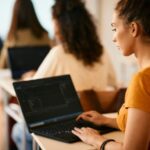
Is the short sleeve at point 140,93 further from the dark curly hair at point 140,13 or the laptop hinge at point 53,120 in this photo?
the laptop hinge at point 53,120

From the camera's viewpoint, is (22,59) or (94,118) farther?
(22,59)

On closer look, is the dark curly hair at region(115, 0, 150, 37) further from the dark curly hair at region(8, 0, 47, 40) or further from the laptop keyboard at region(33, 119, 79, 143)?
the dark curly hair at region(8, 0, 47, 40)

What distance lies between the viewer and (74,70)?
2.15 m

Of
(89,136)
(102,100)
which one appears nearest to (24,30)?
(102,100)

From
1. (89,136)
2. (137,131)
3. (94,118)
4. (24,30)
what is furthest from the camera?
(24,30)

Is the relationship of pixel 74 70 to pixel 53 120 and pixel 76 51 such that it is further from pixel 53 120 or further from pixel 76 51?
pixel 53 120

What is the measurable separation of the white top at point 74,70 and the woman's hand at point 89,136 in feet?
2.54

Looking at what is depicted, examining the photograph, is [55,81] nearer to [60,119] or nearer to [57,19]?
[60,119]

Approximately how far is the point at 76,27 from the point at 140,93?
1.21m

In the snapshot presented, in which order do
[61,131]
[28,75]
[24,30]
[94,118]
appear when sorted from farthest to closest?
[24,30] → [28,75] → [94,118] → [61,131]

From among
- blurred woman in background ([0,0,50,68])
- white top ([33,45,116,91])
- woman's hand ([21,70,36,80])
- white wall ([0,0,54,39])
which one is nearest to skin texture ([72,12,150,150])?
white top ([33,45,116,91])

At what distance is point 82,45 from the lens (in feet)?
7.27

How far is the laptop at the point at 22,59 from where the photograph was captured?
8.33ft

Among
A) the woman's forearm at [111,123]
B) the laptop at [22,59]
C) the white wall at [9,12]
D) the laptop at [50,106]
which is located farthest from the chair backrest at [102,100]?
the white wall at [9,12]
